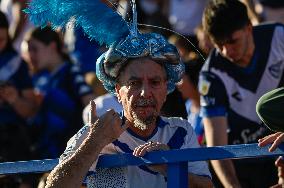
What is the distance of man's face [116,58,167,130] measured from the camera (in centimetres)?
516

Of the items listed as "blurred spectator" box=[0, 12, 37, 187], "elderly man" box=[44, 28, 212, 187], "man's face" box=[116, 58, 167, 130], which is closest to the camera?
"elderly man" box=[44, 28, 212, 187]

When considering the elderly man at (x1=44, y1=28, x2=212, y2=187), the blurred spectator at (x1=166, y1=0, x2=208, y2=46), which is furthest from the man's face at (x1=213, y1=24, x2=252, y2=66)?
the blurred spectator at (x1=166, y1=0, x2=208, y2=46)

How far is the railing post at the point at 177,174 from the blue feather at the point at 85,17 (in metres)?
0.93

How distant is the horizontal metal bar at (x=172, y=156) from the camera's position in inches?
174

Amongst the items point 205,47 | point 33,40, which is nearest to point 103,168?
point 205,47

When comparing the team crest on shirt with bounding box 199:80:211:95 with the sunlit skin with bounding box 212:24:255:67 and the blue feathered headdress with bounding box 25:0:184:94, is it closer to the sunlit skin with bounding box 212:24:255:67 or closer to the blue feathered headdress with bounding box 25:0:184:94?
the sunlit skin with bounding box 212:24:255:67

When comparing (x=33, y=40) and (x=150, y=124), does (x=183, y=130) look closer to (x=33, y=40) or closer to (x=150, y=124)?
(x=150, y=124)

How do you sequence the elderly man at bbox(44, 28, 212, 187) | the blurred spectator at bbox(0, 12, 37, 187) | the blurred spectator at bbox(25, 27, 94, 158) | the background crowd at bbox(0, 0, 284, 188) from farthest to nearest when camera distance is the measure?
the blurred spectator at bbox(25, 27, 94, 158)
the blurred spectator at bbox(0, 12, 37, 187)
the background crowd at bbox(0, 0, 284, 188)
the elderly man at bbox(44, 28, 212, 187)

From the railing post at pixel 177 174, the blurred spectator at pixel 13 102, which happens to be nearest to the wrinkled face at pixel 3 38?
the blurred spectator at pixel 13 102

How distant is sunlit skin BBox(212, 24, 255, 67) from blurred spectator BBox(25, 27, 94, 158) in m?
2.17

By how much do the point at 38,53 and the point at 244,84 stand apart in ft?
9.29

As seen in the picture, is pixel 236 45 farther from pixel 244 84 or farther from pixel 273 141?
pixel 273 141

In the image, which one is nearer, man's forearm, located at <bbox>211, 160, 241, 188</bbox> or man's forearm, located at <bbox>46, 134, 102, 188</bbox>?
man's forearm, located at <bbox>46, 134, 102, 188</bbox>

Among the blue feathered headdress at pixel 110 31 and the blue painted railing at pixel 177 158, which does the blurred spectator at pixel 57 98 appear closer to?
the blue feathered headdress at pixel 110 31
